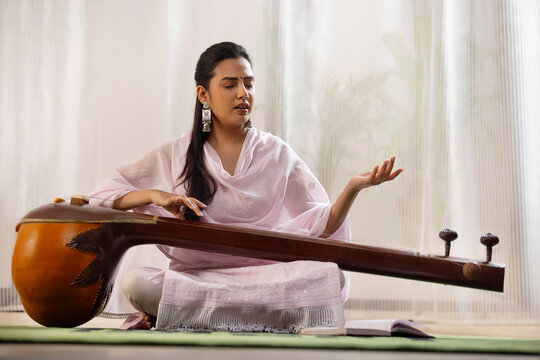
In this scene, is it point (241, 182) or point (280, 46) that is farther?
point (280, 46)

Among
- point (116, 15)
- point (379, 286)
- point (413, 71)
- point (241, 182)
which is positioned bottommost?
point (379, 286)

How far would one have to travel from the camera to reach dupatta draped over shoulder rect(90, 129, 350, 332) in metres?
1.66

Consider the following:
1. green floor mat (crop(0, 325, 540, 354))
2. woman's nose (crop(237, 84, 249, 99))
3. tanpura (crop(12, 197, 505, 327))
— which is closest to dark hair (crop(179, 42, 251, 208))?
woman's nose (crop(237, 84, 249, 99))

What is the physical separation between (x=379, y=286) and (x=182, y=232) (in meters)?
1.29

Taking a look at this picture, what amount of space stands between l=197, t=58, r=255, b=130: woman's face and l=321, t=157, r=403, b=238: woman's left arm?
475mm

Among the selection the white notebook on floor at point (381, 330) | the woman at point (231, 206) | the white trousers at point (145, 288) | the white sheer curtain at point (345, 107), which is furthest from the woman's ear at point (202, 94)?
the white notebook on floor at point (381, 330)

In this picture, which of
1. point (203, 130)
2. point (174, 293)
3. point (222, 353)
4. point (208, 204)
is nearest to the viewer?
point (222, 353)

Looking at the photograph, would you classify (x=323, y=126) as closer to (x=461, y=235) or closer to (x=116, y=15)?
(x=461, y=235)

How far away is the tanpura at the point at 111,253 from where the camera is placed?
1571 mm

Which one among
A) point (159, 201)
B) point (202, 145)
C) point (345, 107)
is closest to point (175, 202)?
point (159, 201)

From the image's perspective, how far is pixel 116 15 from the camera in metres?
2.74

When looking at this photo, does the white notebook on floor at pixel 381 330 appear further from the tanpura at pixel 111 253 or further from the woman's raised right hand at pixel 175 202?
the woman's raised right hand at pixel 175 202

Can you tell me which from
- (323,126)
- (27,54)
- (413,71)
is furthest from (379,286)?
(27,54)

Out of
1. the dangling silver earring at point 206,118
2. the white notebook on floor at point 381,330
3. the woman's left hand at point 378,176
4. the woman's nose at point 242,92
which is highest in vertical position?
the woman's nose at point 242,92
